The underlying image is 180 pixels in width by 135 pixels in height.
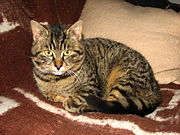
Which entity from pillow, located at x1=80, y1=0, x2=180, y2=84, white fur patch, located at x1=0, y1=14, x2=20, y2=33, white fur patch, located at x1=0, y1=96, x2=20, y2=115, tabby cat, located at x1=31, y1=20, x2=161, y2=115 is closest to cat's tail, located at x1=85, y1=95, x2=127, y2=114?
tabby cat, located at x1=31, y1=20, x2=161, y2=115

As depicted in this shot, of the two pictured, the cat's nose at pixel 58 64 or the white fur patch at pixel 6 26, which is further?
the white fur patch at pixel 6 26

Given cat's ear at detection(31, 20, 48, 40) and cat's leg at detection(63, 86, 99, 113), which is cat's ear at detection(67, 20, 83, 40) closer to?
cat's ear at detection(31, 20, 48, 40)

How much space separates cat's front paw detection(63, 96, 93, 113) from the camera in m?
1.24

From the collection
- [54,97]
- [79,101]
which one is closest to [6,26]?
[54,97]

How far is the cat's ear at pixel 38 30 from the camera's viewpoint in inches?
51.3

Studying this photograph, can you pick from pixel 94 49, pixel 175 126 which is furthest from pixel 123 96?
pixel 94 49

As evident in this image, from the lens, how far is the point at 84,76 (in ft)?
4.59

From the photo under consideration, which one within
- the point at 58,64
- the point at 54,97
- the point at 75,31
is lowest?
the point at 54,97

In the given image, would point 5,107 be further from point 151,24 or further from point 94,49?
point 151,24

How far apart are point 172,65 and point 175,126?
52 centimetres

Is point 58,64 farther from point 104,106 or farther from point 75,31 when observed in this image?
point 104,106

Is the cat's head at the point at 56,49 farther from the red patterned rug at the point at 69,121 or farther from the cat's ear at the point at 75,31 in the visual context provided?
the red patterned rug at the point at 69,121

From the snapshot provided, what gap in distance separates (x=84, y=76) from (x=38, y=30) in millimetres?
321

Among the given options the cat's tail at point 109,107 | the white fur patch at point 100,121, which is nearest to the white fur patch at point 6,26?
the white fur patch at point 100,121
